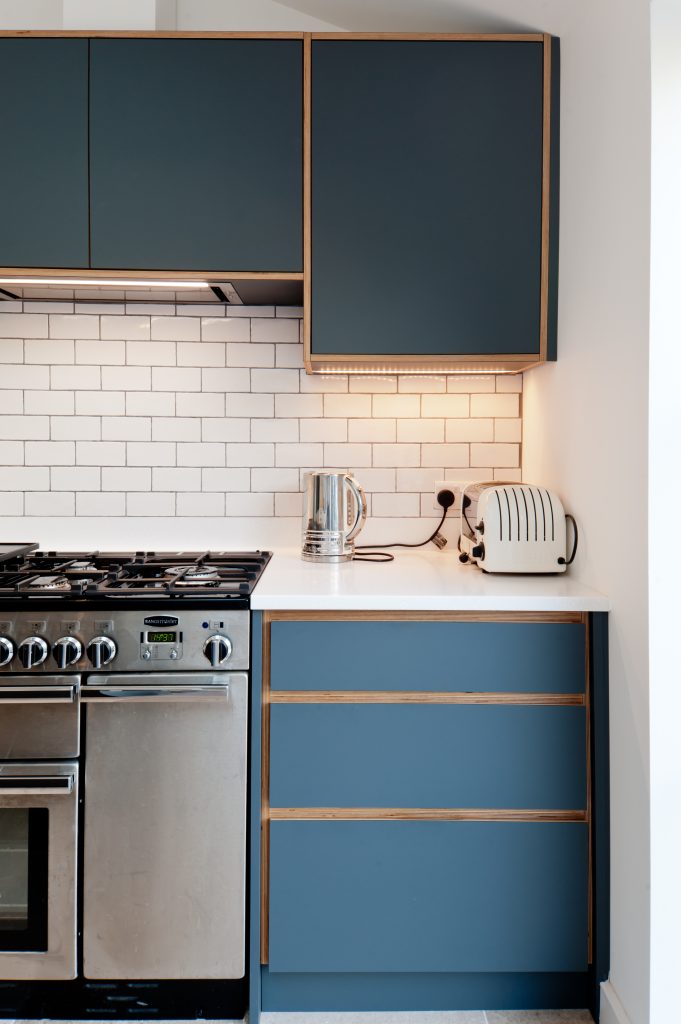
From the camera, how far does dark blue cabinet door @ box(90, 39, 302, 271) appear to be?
2.26 m

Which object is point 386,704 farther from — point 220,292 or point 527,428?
point 220,292

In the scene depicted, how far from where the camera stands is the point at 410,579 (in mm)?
2166


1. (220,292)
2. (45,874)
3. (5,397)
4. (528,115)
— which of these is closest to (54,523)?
(5,397)

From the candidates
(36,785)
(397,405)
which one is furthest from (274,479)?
(36,785)

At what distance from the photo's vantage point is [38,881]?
1.94 m

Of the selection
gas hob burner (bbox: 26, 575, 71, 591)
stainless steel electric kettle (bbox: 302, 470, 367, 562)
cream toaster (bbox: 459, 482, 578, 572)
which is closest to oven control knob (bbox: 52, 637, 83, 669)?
gas hob burner (bbox: 26, 575, 71, 591)

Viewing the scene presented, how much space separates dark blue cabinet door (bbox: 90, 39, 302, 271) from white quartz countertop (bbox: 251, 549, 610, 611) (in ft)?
2.90

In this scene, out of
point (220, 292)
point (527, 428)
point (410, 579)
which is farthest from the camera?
point (527, 428)

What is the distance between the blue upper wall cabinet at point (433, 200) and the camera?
2271 mm

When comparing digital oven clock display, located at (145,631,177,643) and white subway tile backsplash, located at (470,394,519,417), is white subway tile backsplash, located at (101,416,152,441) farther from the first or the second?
white subway tile backsplash, located at (470,394,519,417)

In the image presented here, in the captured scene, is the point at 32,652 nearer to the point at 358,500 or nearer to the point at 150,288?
the point at 358,500

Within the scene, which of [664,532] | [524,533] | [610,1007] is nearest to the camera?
[664,532]

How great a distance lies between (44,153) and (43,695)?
58.0 inches

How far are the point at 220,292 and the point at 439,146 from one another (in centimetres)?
76
